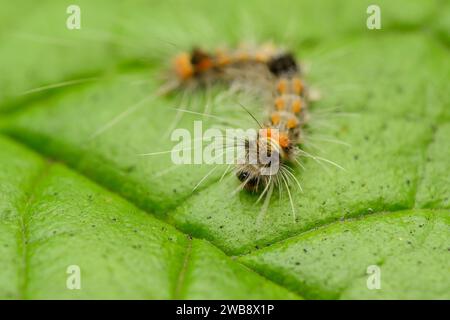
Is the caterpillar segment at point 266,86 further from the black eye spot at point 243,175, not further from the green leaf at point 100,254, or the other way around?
the green leaf at point 100,254

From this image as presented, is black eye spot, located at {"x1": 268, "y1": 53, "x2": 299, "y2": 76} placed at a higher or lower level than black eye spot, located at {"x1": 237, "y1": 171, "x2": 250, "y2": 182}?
higher

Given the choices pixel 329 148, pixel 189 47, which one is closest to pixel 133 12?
pixel 189 47

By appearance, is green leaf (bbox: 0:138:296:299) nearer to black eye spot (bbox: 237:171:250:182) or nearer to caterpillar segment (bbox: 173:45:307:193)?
black eye spot (bbox: 237:171:250:182)

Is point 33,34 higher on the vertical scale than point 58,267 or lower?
higher

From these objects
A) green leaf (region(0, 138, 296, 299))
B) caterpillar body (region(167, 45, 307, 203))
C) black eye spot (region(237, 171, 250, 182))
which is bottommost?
green leaf (region(0, 138, 296, 299))

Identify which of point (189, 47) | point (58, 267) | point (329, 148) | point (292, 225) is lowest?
point (58, 267)

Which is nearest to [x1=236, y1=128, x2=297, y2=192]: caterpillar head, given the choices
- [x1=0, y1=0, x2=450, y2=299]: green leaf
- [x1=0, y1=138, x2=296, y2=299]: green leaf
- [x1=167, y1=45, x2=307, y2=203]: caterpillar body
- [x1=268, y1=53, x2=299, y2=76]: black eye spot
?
[x1=167, y1=45, x2=307, y2=203]: caterpillar body
